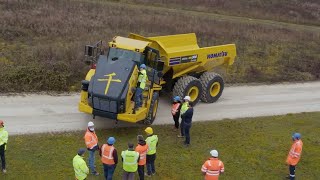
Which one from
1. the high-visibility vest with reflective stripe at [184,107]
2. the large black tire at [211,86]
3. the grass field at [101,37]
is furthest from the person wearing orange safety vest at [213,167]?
the grass field at [101,37]

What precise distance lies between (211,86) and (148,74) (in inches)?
181

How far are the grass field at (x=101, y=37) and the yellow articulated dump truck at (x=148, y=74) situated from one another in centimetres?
420

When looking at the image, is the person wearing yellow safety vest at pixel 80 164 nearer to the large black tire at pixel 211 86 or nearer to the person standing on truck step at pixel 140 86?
the person standing on truck step at pixel 140 86

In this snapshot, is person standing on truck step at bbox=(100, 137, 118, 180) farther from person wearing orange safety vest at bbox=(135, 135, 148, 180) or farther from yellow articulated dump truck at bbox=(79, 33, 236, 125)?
yellow articulated dump truck at bbox=(79, 33, 236, 125)

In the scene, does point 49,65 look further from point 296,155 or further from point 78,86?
point 296,155

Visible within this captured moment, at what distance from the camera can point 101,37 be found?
29.9m

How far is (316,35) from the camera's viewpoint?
39.5 m

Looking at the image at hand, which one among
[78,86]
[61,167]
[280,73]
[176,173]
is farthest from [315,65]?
[61,167]

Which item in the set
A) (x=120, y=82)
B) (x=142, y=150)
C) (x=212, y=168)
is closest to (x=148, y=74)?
(x=120, y=82)

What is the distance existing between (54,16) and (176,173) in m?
20.2

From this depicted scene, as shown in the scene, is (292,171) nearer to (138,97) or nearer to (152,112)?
(152,112)

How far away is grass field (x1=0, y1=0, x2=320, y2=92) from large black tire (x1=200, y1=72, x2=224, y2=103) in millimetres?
3742

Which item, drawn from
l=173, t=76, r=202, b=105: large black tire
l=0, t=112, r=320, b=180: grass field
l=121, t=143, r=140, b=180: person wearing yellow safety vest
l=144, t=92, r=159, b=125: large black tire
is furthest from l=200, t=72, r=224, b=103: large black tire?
l=121, t=143, r=140, b=180: person wearing yellow safety vest

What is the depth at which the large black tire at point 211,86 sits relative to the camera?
22455 millimetres
